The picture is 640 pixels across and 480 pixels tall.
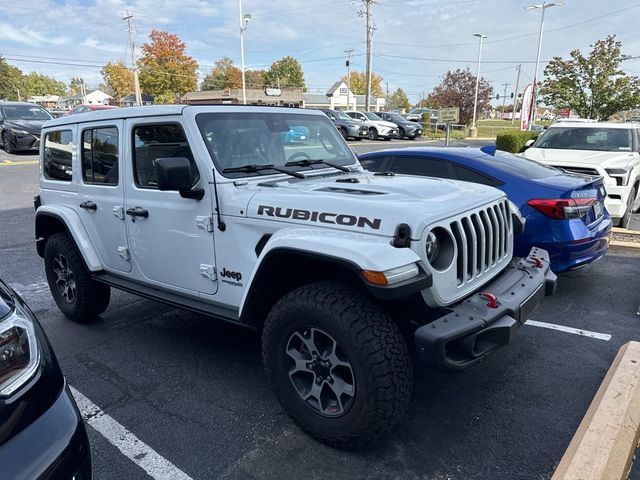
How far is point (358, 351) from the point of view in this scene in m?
2.31

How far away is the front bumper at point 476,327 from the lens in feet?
7.34

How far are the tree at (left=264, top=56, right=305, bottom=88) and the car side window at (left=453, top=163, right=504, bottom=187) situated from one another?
325 feet

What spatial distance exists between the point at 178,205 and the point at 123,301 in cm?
225

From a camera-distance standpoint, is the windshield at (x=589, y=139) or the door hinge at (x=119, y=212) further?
the windshield at (x=589, y=139)

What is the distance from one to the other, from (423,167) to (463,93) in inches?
1633

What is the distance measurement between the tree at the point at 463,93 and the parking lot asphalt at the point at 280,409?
137 ft

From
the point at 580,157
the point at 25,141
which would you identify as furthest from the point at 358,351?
the point at 25,141

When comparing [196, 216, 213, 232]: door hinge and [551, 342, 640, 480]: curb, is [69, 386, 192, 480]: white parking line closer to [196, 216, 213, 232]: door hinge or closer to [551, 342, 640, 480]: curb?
[196, 216, 213, 232]: door hinge

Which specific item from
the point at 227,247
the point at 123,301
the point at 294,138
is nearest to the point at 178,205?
the point at 227,247

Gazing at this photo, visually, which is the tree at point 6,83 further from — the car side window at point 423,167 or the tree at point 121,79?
the car side window at point 423,167

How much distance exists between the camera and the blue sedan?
439cm

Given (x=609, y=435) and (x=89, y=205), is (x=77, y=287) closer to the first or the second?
(x=89, y=205)

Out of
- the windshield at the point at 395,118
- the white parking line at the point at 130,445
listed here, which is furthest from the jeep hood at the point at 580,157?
the windshield at the point at 395,118

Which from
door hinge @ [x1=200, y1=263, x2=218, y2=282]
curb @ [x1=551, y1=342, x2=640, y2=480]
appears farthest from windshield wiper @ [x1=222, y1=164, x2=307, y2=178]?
curb @ [x1=551, y1=342, x2=640, y2=480]
